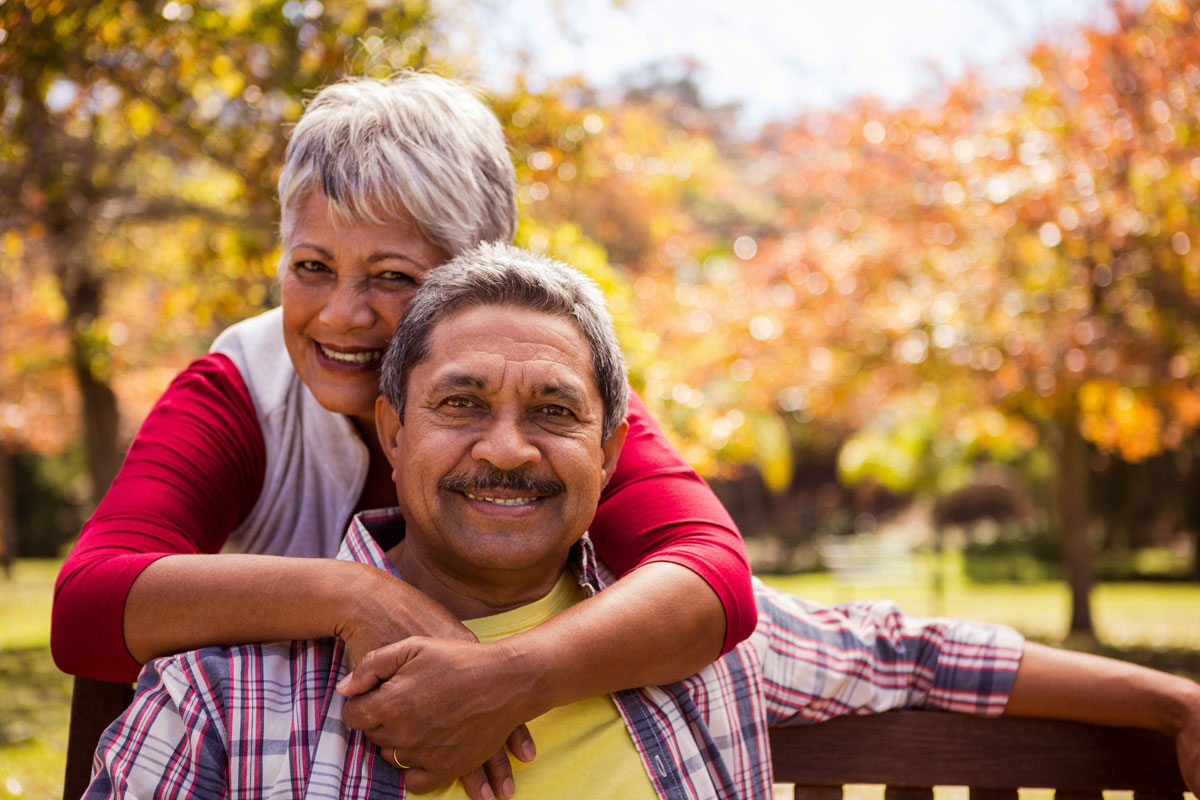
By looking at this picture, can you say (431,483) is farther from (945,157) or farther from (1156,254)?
(945,157)

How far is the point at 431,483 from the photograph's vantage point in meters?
1.91

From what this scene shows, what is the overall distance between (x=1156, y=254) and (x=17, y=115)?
7.94 m

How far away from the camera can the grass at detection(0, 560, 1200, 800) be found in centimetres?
611

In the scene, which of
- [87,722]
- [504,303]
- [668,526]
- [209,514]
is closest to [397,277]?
[504,303]

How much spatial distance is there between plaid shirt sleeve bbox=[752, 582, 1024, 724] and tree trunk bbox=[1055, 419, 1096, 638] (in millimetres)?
9965

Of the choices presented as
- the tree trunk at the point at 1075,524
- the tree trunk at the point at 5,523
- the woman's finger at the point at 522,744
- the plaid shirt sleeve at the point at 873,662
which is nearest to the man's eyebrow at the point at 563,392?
the woman's finger at the point at 522,744

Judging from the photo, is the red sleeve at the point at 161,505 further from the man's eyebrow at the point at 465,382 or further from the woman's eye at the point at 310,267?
the man's eyebrow at the point at 465,382

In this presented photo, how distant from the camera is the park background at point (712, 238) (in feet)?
16.4

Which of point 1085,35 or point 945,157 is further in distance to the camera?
point 945,157

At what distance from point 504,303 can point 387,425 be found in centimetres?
34

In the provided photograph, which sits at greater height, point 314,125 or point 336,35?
point 336,35

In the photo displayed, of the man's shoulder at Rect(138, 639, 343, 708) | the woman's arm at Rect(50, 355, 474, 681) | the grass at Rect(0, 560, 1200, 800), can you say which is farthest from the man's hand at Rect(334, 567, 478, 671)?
the grass at Rect(0, 560, 1200, 800)

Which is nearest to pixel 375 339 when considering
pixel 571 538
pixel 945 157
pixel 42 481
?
pixel 571 538

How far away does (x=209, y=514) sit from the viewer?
7.04ft
